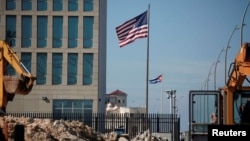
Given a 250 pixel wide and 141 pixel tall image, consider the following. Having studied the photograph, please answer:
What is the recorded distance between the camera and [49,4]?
52.6 m

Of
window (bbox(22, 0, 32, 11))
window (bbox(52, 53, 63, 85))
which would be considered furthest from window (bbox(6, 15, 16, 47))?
window (bbox(52, 53, 63, 85))

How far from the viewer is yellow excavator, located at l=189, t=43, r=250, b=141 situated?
1257 centimetres

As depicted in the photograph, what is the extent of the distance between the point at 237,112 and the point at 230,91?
0.52 meters

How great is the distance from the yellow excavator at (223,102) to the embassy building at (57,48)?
3951 cm

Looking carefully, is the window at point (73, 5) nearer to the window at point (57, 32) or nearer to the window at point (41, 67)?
the window at point (57, 32)

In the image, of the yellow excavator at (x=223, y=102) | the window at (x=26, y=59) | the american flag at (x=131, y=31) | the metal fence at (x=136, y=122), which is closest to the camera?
the yellow excavator at (x=223, y=102)

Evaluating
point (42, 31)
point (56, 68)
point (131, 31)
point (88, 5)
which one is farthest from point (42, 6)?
point (131, 31)

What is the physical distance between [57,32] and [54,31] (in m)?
0.35

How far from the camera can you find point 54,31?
52656 mm

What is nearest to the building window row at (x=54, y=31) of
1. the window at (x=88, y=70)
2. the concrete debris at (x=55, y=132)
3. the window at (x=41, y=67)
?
the window at (x=41, y=67)

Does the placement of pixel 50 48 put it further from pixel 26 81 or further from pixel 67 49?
pixel 26 81

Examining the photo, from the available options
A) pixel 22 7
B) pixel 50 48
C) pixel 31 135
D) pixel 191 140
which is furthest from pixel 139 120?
pixel 191 140

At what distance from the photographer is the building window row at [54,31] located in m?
52.4

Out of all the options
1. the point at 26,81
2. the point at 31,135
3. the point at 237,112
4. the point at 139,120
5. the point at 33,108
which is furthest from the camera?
the point at 33,108
